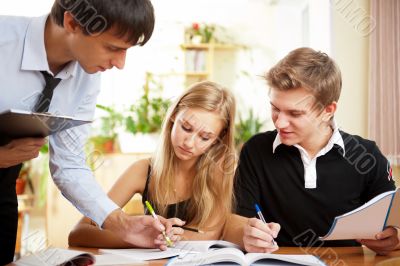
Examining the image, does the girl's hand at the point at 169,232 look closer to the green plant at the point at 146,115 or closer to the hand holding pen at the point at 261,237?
the hand holding pen at the point at 261,237

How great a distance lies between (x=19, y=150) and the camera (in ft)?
4.28

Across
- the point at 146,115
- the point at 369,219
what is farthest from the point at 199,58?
the point at 369,219

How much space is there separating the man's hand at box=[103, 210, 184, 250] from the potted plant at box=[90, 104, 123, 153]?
11.5 ft

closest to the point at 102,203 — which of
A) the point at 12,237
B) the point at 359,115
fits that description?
the point at 12,237

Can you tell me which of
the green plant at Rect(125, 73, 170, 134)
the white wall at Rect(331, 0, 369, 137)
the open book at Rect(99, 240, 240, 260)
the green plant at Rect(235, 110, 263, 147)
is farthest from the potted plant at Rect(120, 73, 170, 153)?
the open book at Rect(99, 240, 240, 260)

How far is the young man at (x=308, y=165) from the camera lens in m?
1.79

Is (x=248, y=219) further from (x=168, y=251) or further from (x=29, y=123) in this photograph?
(x=29, y=123)

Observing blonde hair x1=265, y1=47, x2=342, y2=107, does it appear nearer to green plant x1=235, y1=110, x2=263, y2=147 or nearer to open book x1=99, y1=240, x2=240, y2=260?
open book x1=99, y1=240, x2=240, y2=260

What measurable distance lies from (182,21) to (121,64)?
423cm

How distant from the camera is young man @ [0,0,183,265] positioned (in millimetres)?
1245

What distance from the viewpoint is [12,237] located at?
1.66 metres

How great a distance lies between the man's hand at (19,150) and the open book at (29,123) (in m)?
0.02

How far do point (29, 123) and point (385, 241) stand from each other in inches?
44.6

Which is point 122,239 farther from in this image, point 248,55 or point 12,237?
point 248,55
